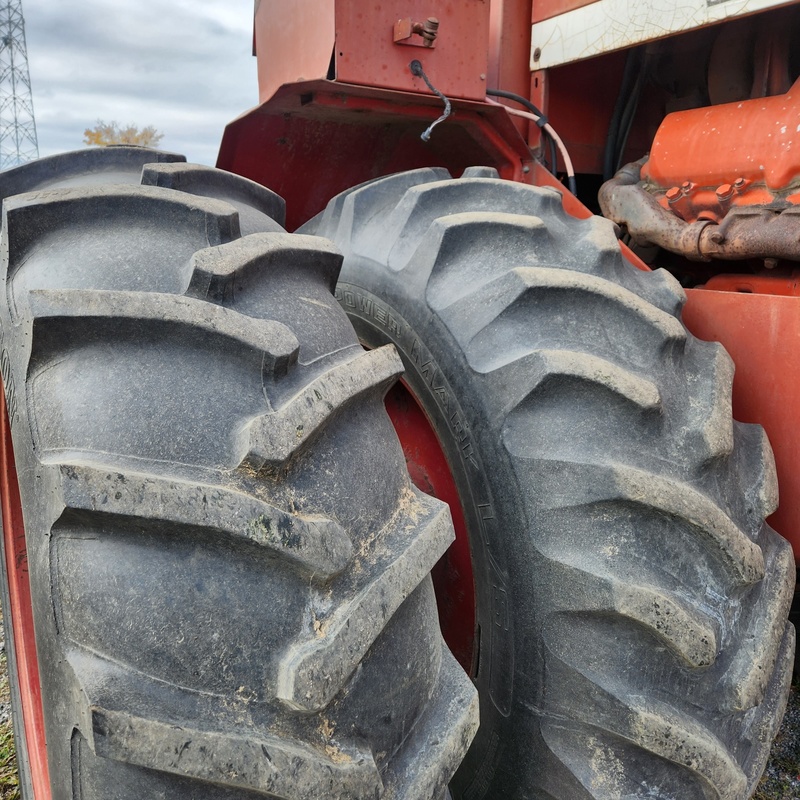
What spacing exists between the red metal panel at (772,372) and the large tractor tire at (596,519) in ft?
0.16

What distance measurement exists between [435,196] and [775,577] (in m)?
0.68

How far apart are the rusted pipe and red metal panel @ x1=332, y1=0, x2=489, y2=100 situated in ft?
0.96

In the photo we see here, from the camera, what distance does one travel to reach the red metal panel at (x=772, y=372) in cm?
104

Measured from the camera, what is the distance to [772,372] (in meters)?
1.06

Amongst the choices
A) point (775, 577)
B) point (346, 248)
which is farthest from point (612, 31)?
point (775, 577)

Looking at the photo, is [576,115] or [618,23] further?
[576,115]

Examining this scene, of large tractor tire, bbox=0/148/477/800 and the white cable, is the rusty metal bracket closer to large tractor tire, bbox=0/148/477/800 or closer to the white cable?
the white cable

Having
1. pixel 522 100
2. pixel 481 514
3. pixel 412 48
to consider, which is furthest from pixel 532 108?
pixel 481 514

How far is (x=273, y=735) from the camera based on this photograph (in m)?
0.68

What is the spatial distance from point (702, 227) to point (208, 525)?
2.93 feet

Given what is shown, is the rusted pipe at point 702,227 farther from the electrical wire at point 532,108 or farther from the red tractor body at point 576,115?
the electrical wire at point 532,108

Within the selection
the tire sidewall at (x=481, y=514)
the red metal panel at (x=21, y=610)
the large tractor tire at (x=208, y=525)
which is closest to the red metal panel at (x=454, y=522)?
the tire sidewall at (x=481, y=514)

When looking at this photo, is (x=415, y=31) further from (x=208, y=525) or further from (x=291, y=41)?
(x=208, y=525)

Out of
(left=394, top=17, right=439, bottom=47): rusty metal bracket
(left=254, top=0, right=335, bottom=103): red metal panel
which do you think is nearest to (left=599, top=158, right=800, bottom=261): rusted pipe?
(left=394, top=17, right=439, bottom=47): rusty metal bracket
